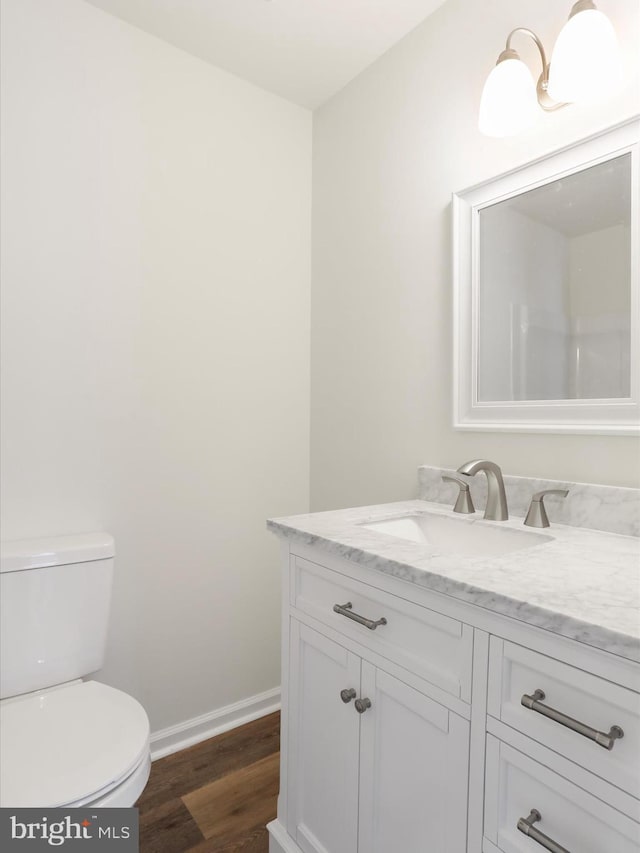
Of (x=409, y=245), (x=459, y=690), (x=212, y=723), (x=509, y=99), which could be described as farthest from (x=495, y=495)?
(x=212, y=723)

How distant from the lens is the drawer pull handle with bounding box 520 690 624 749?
0.61m

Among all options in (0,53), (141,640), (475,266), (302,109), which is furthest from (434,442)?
(0,53)

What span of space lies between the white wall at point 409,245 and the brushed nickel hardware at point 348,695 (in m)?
0.70

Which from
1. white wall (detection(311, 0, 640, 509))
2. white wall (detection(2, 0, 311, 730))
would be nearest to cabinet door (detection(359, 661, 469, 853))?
white wall (detection(311, 0, 640, 509))

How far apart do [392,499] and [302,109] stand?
1.64 meters

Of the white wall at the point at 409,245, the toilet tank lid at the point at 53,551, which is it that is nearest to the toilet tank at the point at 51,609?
the toilet tank lid at the point at 53,551

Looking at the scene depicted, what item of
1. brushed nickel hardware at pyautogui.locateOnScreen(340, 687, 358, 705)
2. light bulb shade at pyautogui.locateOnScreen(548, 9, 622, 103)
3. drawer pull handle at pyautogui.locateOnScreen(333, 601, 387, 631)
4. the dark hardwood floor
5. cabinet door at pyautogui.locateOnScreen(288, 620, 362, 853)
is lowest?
the dark hardwood floor

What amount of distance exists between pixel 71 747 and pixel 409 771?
72cm

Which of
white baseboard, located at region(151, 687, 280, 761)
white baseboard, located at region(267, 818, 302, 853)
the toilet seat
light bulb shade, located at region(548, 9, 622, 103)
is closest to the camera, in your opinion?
the toilet seat

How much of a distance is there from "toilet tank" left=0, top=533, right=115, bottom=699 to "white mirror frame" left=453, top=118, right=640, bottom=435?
45.2 inches

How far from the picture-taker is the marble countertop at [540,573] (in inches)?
25.4

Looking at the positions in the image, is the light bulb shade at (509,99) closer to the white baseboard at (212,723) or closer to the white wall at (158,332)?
the white wall at (158,332)

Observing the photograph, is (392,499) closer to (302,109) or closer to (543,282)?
(543,282)

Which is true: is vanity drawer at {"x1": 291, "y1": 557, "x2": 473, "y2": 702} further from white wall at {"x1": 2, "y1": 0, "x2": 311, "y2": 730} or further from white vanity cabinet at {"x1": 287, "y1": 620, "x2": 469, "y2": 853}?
white wall at {"x1": 2, "y1": 0, "x2": 311, "y2": 730}
